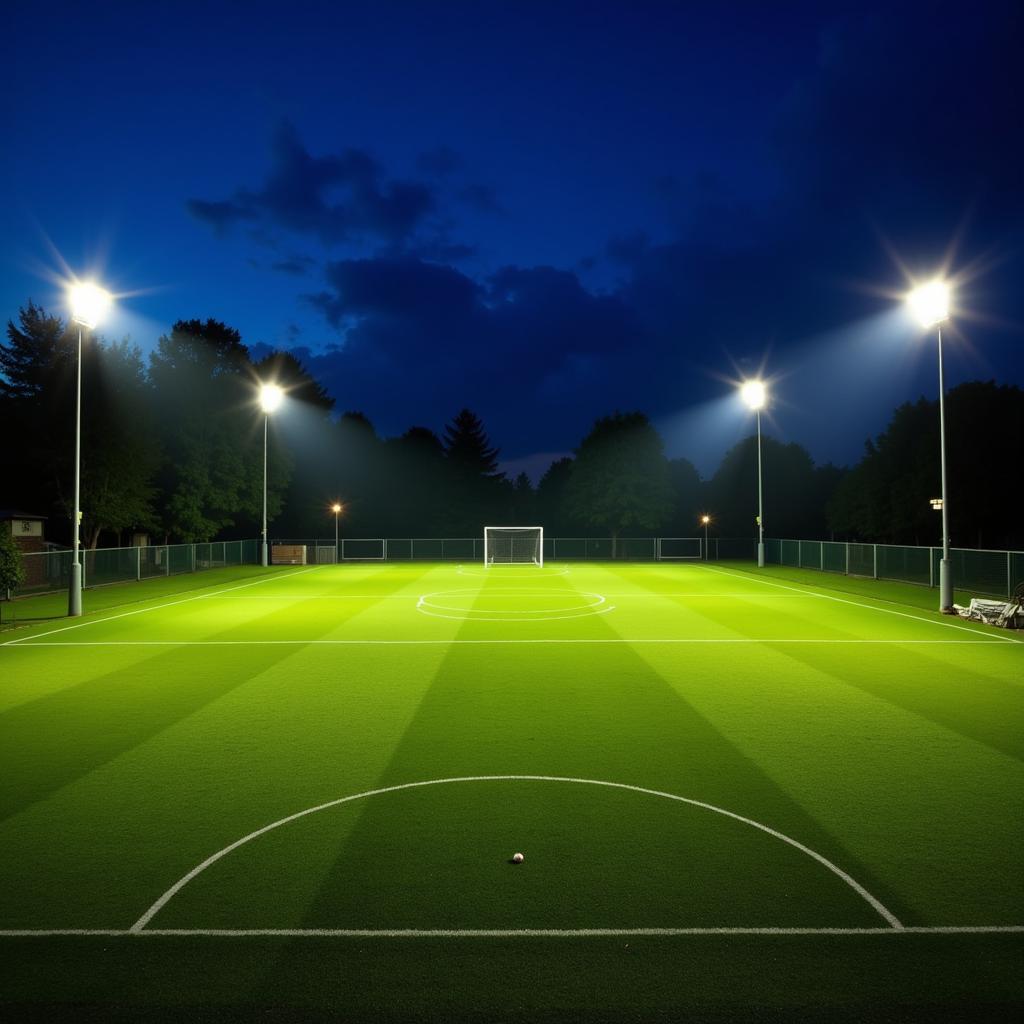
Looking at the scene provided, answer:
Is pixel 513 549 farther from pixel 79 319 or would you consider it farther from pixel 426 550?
pixel 79 319

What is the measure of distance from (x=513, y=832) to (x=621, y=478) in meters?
64.7

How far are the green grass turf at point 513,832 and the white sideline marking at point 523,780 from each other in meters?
0.07

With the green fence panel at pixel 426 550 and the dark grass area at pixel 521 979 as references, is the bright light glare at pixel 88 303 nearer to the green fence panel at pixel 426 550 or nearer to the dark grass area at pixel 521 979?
the dark grass area at pixel 521 979

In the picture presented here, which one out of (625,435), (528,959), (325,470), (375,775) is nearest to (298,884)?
(528,959)

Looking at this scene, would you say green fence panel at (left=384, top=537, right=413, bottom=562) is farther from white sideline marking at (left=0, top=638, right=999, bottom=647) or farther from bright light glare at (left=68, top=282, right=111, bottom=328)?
white sideline marking at (left=0, top=638, right=999, bottom=647)

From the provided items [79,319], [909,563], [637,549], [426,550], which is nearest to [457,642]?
[79,319]

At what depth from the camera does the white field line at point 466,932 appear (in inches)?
197

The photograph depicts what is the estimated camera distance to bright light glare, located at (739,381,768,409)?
1647 inches

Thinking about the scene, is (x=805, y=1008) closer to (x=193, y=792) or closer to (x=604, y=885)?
(x=604, y=885)

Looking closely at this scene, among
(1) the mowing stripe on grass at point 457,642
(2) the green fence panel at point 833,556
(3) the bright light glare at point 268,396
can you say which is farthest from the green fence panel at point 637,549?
(1) the mowing stripe on grass at point 457,642

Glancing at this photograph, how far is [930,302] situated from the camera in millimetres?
22719

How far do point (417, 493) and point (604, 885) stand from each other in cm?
8046

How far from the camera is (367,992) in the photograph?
4418 millimetres

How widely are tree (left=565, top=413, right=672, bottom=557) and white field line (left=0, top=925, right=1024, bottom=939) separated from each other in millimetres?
63745
